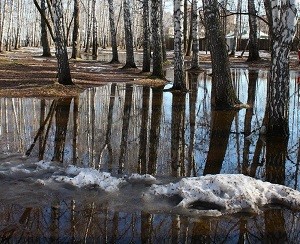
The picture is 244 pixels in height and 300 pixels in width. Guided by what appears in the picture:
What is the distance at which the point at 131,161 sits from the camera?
5.87 metres

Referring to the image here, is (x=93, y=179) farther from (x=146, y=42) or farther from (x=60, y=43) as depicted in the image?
(x=146, y=42)

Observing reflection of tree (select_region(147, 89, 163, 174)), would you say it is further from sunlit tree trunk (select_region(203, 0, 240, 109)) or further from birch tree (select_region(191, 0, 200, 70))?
birch tree (select_region(191, 0, 200, 70))

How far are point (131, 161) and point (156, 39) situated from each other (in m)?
10.6

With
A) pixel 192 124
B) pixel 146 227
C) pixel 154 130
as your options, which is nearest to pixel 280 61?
pixel 192 124

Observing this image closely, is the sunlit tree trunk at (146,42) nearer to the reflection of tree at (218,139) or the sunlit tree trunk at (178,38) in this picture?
the sunlit tree trunk at (178,38)

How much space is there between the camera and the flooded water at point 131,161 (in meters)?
3.63

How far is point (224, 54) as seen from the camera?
10023 mm

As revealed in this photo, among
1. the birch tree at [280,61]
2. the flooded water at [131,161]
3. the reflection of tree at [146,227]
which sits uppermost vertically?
the birch tree at [280,61]

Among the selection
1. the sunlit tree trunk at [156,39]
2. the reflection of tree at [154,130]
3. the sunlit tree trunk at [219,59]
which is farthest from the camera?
the sunlit tree trunk at [156,39]

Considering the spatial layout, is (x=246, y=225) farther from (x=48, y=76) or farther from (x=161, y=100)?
(x=48, y=76)

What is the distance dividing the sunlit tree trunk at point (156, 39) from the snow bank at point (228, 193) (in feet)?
36.7

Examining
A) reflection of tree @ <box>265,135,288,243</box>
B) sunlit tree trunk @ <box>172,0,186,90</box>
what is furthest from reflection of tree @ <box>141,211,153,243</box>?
sunlit tree trunk @ <box>172,0,186,90</box>

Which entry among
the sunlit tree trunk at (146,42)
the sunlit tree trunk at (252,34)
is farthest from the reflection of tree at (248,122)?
the sunlit tree trunk at (252,34)

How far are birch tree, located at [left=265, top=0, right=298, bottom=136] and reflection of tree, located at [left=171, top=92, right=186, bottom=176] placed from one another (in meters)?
1.63
